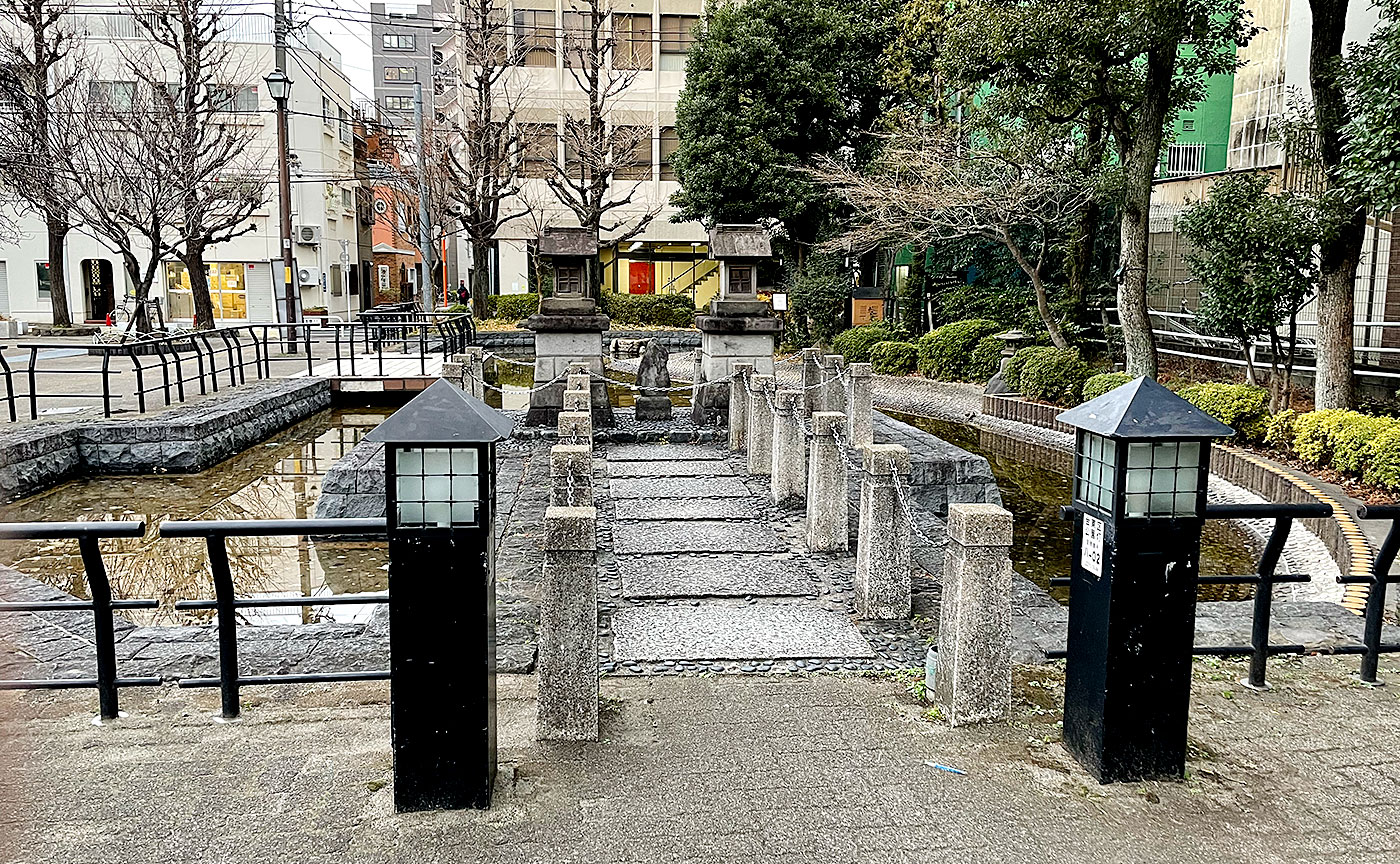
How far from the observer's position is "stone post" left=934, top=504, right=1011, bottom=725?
467cm

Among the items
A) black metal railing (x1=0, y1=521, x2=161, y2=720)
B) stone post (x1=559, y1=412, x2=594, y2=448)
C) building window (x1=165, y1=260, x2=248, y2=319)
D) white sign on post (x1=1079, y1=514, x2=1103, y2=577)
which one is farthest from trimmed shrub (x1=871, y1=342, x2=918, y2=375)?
building window (x1=165, y1=260, x2=248, y2=319)

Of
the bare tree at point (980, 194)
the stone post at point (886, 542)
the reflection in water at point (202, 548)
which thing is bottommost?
the reflection in water at point (202, 548)

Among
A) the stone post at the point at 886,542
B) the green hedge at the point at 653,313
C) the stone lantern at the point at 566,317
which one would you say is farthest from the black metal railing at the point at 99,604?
the green hedge at the point at 653,313

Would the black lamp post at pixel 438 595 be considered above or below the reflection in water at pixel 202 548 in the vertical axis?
above

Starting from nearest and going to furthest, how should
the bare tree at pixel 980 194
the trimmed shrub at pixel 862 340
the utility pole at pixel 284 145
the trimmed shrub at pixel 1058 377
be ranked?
the trimmed shrub at pixel 1058 377 < the bare tree at pixel 980 194 < the utility pole at pixel 284 145 < the trimmed shrub at pixel 862 340

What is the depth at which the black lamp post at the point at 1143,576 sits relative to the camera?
4016 millimetres

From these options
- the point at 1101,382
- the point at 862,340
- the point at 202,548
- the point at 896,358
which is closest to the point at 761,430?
the point at 202,548

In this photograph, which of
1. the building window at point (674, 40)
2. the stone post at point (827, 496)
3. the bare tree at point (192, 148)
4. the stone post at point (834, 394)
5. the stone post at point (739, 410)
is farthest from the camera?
the building window at point (674, 40)

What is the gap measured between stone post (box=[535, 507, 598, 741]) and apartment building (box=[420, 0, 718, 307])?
37349 millimetres

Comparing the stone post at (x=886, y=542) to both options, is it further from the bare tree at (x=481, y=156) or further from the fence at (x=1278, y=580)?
the bare tree at (x=481, y=156)

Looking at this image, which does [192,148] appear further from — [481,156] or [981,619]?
[981,619]

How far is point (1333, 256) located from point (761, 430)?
7577 millimetres

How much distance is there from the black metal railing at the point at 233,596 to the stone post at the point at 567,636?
728 mm

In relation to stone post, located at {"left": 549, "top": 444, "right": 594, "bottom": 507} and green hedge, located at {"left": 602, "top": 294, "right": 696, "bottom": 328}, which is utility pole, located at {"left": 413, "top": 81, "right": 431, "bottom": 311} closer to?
green hedge, located at {"left": 602, "top": 294, "right": 696, "bottom": 328}
